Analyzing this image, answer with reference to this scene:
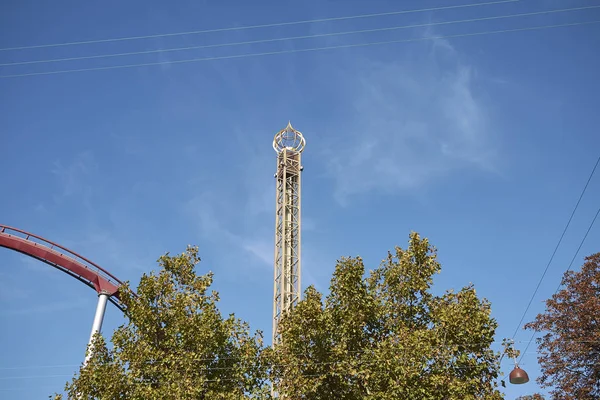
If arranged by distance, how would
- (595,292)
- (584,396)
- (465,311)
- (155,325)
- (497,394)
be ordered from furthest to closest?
(595,292) → (584,396) → (155,325) → (465,311) → (497,394)

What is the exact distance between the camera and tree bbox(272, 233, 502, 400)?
2014 cm

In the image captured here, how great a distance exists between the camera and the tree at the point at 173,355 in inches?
831

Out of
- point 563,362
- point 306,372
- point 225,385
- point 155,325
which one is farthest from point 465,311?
point 563,362

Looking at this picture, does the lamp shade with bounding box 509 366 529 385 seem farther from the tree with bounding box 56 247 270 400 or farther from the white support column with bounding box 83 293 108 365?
the white support column with bounding box 83 293 108 365

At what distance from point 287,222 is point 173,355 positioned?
A: 23957 mm

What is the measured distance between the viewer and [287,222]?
4516 cm

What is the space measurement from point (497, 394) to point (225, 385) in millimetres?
9706

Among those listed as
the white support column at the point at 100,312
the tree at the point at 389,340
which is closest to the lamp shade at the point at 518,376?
the tree at the point at 389,340

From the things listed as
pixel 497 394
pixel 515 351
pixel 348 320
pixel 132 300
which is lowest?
pixel 497 394

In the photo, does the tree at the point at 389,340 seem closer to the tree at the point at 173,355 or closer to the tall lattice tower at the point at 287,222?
the tree at the point at 173,355

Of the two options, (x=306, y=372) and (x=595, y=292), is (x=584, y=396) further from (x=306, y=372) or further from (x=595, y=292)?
(x=306, y=372)

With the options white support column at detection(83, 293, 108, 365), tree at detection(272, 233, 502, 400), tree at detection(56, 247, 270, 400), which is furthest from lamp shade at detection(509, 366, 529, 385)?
white support column at detection(83, 293, 108, 365)

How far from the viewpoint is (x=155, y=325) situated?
2277 cm

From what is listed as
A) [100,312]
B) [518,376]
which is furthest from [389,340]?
[100,312]
